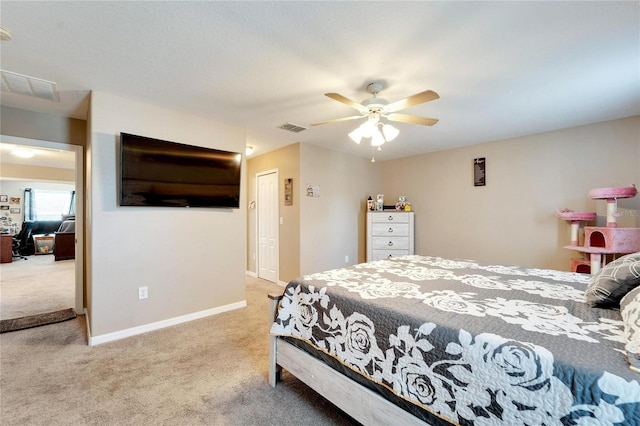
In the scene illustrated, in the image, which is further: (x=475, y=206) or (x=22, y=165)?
(x=22, y=165)

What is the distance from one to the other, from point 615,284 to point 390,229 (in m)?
3.44

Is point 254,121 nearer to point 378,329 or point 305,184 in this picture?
point 305,184

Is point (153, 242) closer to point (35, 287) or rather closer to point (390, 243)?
point (35, 287)

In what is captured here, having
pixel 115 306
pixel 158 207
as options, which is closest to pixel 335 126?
pixel 158 207

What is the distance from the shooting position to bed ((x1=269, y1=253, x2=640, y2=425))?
2.81 ft

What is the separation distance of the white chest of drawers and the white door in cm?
171

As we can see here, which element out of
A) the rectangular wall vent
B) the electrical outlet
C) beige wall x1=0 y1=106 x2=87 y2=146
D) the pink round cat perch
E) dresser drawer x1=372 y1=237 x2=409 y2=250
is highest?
the rectangular wall vent

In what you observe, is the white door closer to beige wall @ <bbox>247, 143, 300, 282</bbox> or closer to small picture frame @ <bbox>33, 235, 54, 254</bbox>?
beige wall @ <bbox>247, 143, 300, 282</bbox>

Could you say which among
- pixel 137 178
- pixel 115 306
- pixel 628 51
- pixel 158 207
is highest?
pixel 628 51

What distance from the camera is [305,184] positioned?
426 centimetres

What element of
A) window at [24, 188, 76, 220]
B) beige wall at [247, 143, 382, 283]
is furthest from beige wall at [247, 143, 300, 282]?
window at [24, 188, 76, 220]

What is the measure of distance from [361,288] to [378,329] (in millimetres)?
369

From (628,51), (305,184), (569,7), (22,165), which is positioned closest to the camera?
(569,7)

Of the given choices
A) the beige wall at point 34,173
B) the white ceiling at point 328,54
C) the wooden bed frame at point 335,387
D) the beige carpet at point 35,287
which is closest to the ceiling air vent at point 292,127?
the white ceiling at point 328,54
